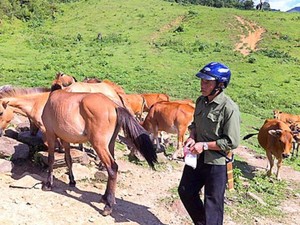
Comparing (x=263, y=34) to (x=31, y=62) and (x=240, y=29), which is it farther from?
(x=31, y=62)

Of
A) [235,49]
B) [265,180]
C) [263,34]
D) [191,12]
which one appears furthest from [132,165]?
[191,12]

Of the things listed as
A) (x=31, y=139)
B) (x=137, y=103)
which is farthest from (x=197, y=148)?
(x=137, y=103)

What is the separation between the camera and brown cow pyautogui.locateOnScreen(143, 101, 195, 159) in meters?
10.0

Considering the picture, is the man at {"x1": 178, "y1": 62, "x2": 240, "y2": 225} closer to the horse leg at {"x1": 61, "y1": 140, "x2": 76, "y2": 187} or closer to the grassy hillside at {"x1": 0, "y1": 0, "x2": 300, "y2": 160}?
the horse leg at {"x1": 61, "y1": 140, "x2": 76, "y2": 187}

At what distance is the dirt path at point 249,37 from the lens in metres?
32.6

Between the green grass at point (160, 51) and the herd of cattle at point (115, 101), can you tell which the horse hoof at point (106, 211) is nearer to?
the herd of cattle at point (115, 101)

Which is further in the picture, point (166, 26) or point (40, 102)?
point (166, 26)

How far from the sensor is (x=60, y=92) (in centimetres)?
668

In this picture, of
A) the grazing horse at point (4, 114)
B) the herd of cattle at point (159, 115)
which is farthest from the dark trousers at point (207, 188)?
the grazing horse at point (4, 114)

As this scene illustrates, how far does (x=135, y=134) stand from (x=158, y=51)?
2453 centimetres

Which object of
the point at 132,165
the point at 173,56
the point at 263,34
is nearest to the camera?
the point at 132,165

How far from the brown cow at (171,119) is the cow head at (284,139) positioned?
2.07 m

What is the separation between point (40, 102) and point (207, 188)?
12.0ft

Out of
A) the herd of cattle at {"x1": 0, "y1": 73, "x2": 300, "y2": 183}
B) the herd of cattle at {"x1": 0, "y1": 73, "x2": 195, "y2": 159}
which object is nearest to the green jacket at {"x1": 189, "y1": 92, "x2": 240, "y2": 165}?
the herd of cattle at {"x1": 0, "y1": 73, "x2": 195, "y2": 159}
